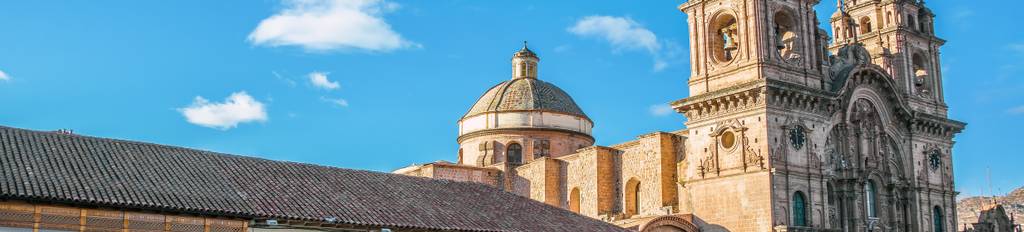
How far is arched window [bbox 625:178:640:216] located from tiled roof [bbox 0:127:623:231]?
1049 cm

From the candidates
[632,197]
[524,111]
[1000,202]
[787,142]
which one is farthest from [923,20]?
[1000,202]

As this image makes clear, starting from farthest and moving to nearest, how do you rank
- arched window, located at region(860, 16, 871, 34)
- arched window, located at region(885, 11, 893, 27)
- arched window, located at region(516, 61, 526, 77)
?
arched window, located at region(516, 61, 526, 77) < arched window, located at region(860, 16, 871, 34) < arched window, located at region(885, 11, 893, 27)

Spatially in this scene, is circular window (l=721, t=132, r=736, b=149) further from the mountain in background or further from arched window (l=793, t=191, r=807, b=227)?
the mountain in background

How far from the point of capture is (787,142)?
3528 centimetres

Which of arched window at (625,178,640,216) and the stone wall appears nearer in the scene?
arched window at (625,178,640,216)

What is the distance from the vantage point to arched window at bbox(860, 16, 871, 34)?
4432 centimetres

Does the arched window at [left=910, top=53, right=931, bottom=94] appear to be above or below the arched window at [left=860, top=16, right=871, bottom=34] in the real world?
below

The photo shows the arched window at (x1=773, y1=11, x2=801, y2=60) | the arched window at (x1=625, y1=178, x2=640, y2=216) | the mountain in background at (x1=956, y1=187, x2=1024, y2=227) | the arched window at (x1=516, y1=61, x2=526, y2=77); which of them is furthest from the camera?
the mountain in background at (x1=956, y1=187, x2=1024, y2=227)

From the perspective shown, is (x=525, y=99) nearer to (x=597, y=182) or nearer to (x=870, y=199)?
(x=597, y=182)

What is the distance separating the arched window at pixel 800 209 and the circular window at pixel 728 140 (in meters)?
2.54

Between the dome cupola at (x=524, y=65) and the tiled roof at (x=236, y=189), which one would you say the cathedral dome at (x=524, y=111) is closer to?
the dome cupola at (x=524, y=65)

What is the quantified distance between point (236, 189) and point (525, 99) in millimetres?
27008

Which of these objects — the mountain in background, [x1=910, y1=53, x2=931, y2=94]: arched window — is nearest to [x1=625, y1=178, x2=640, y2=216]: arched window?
[x1=910, y1=53, x2=931, y2=94]: arched window

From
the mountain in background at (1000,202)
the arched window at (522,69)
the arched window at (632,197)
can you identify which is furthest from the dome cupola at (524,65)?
the mountain in background at (1000,202)
